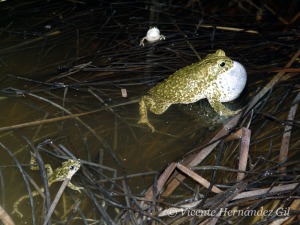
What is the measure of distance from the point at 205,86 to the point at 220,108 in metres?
0.31

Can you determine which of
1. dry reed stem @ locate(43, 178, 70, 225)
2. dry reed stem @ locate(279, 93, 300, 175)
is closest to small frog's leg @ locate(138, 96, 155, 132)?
dry reed stem @ locate(43, 178, 70, 225)

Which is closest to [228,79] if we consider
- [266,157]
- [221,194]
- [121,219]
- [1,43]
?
[266,157]

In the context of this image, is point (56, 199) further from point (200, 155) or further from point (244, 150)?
point (244, 150)

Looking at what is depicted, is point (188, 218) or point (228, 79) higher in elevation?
point (228, 79)

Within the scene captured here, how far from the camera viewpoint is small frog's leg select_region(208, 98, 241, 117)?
4.76 metres

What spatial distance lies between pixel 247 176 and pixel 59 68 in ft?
10.2

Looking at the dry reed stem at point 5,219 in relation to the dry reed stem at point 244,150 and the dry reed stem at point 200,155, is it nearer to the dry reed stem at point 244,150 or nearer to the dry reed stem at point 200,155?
the dry reed stem at point 200,155

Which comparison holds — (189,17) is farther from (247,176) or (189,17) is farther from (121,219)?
(121,219)

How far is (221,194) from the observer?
353 centimetres

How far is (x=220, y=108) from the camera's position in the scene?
15.8ft

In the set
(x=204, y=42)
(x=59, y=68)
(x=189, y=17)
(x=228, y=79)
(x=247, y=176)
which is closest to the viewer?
→ (x=247, y=176)

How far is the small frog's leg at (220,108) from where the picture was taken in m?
4.76

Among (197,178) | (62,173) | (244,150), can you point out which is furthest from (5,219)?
(244,150)

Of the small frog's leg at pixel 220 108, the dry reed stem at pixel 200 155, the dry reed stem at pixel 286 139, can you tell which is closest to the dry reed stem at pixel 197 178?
the dry reed stem at pixel 200 155
